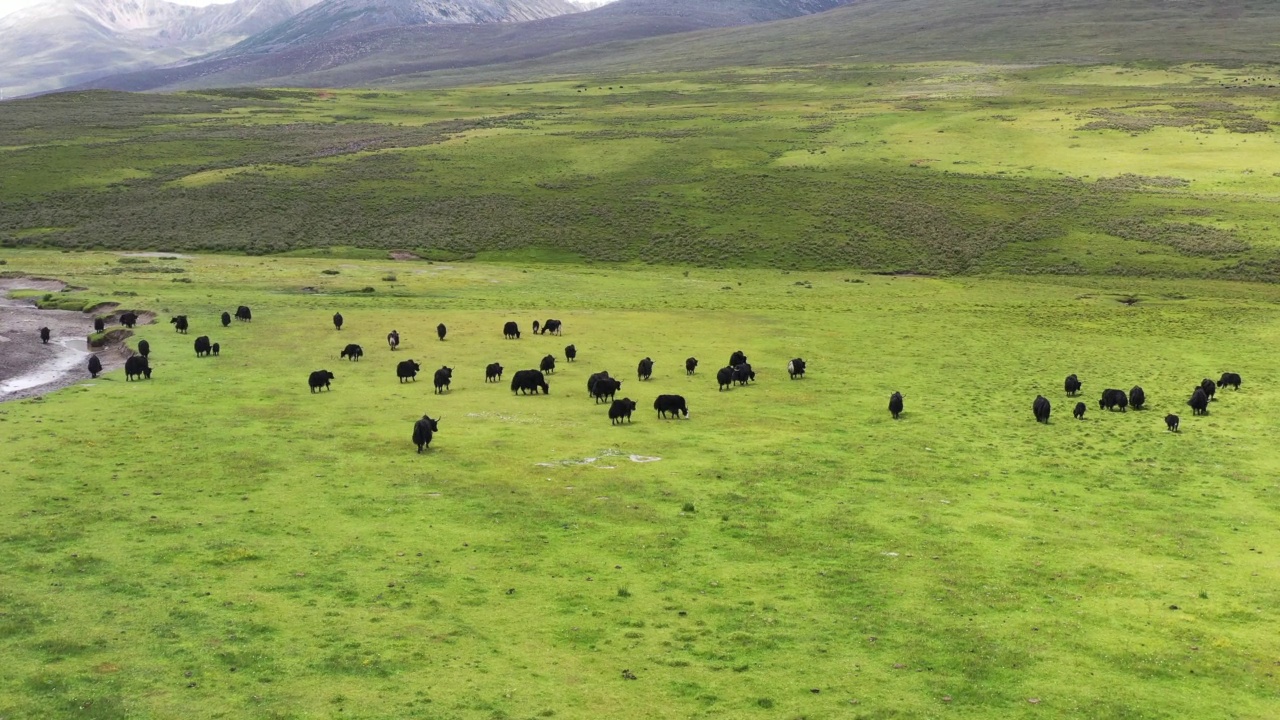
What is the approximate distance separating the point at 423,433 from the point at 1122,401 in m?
26.8

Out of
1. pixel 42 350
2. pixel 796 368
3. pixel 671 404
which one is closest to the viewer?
pixel 671 404

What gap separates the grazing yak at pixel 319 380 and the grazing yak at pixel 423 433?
1037 centimetres

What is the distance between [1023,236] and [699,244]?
30.3m

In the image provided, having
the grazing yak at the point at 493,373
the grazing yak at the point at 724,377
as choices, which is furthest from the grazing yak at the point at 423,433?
the grazing yak at the point at 724,377

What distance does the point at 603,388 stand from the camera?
138 feet

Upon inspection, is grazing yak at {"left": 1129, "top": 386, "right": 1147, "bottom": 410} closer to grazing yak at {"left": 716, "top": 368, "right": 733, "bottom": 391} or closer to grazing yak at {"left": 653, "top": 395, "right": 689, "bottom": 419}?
grazing yak at {"left": 716, "top": 368, "right": 733, "bottom": 391}

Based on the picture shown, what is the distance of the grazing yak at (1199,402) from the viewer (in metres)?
41.9

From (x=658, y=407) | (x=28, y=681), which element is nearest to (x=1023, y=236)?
(x=658, y=407)

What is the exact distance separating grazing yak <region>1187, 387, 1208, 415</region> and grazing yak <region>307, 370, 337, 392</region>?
109 feet

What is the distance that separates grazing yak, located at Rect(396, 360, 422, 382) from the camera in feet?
149

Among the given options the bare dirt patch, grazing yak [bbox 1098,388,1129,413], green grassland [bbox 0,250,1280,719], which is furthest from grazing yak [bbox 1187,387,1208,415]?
the bare dirt patch

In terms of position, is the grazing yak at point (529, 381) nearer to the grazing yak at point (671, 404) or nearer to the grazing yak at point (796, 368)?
the grazing yak at point (671, 404)

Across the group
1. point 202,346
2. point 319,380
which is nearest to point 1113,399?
point 319,380

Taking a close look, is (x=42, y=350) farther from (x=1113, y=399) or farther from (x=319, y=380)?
(x=1113, y=399)
